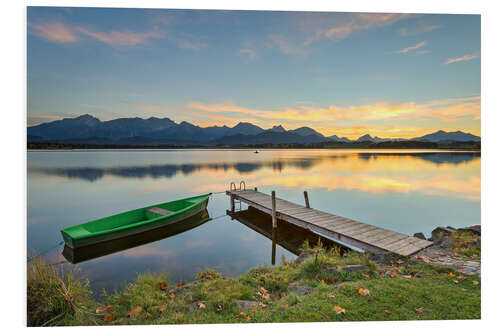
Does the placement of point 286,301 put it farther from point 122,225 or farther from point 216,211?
point 216,211

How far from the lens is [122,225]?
19.3 ft

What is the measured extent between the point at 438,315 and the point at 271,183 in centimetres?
1176

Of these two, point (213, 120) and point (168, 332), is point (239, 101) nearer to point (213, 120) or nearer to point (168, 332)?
point (213, 120)

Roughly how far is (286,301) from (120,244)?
4.56 metres

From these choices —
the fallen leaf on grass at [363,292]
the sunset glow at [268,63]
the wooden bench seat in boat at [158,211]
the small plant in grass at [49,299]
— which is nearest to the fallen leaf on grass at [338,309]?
the fallen leaf on grass at [363,292]

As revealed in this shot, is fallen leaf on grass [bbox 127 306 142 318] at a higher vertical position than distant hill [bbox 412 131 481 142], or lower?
lower

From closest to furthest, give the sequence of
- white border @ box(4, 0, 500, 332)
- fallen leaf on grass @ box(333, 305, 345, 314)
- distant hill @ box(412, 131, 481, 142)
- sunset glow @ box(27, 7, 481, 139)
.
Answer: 1. fallen leaf on grass @ box(333, 305, 345, 314)
2. white border @ box(4, 0, 500, 332)
3. sunset glow @ box(27, 7, 481, 139)
4. distant hill @ box(412, 131, 481, 142)

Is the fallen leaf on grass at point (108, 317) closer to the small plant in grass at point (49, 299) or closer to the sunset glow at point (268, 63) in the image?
the small plant in grass at point (49, 299)

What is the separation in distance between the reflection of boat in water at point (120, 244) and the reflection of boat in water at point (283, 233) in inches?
82.9

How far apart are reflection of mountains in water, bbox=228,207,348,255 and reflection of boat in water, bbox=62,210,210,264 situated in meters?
2.10

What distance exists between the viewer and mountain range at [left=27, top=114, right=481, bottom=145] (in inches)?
172

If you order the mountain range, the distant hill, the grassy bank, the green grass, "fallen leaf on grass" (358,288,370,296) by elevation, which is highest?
the mountain range

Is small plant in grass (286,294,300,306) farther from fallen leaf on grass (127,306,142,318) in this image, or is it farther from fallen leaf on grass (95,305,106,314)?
fallen leaf on grass (95,305,106,314)

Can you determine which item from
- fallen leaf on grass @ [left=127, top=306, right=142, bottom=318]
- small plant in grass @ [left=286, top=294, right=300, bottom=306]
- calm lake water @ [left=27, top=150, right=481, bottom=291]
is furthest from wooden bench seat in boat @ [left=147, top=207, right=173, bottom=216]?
small plant in grass @ [left=286, top=294, right=300, bottom=306]
